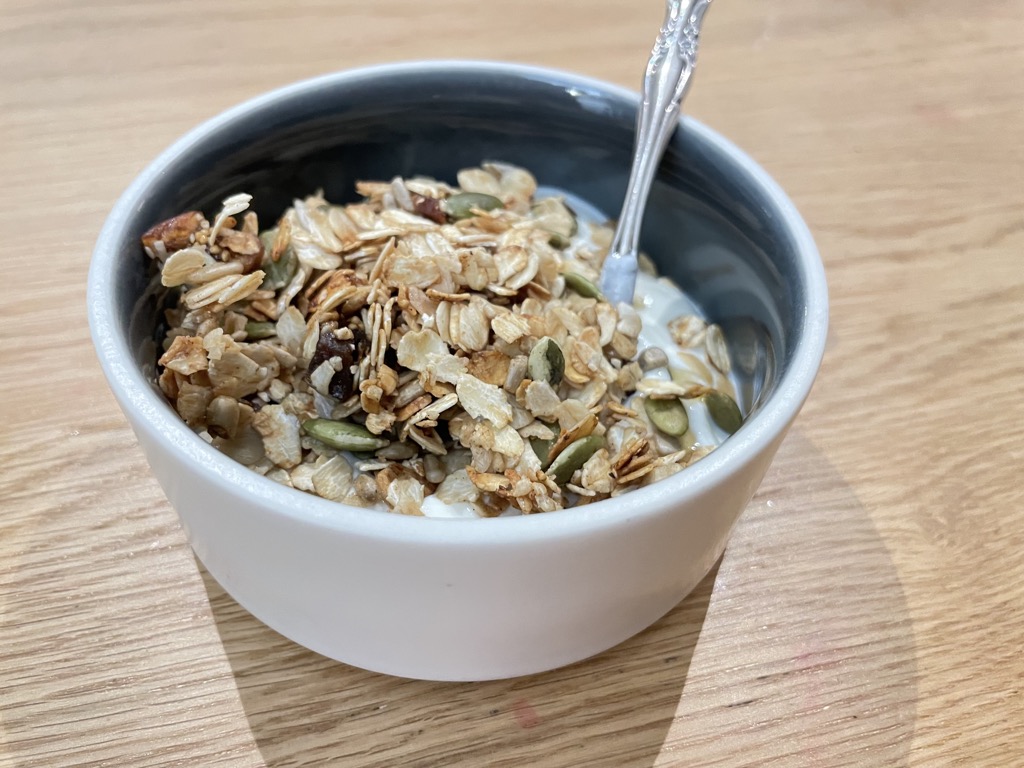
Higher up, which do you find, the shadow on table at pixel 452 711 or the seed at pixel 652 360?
the seed at pixel 652 360


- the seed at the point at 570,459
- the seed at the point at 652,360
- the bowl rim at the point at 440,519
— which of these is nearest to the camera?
the bowl rim at the point at 440,519

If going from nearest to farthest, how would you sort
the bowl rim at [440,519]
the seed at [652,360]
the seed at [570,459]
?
1. the bowl rim at [440,519]
2. the seed at [570,459]
3. the seed at [652,360]

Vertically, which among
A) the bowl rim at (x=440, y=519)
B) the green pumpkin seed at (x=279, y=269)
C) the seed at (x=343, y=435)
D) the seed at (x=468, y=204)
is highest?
the bowl rim at (x=440, y=519)

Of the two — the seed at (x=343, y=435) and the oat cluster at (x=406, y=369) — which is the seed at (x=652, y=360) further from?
the seed at (x=343, y=435)

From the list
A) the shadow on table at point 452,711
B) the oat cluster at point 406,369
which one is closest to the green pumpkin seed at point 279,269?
the oat cluster at point 406,369

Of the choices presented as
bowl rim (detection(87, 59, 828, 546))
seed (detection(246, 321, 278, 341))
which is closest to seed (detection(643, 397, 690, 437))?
bowl rim (detection(87, 59, 828, 546))

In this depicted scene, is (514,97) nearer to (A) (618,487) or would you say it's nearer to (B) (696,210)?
(B) (696,210)

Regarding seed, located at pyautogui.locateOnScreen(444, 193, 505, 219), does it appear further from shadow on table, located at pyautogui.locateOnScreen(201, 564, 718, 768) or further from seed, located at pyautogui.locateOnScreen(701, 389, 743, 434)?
shadow on table, located at pyautogui.locateOnScreen(201, 564, 718, 768)

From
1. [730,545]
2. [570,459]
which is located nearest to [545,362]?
[570,459]

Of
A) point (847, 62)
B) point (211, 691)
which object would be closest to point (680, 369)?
point (211, 691)

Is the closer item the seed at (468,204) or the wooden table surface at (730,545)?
the wooden table surface at (730,545)
